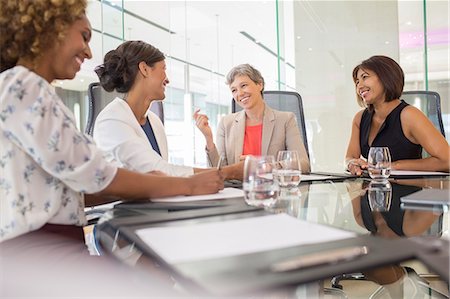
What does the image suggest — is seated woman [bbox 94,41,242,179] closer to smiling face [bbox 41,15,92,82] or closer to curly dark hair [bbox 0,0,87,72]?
smiling face [bbox 41,15,92,82]

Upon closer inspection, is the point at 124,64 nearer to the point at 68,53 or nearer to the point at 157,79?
the point at 157,79

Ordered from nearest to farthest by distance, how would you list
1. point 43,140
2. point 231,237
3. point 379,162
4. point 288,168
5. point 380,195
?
point 231,237
point 43,140
point 380,195
point 288,168
point 379,162

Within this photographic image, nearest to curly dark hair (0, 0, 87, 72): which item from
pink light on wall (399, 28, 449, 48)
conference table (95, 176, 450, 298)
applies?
conference table (95, 176, 450, 298)

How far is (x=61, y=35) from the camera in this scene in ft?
3.54

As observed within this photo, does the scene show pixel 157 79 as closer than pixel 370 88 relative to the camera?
Yes

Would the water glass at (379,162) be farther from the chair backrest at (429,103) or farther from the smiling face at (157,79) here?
the chair backrest at (429,103)

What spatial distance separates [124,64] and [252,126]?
3.50ft

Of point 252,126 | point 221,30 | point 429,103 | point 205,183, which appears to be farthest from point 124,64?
point 221,30

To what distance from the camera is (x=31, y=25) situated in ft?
3.45

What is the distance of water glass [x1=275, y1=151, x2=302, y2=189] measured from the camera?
142cm

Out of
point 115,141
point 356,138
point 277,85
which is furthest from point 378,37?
point 115,141

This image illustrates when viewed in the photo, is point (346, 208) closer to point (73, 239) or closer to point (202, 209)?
point (202, 209)

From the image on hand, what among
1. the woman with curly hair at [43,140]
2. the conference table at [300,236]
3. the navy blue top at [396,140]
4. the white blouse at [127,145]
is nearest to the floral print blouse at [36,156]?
the woman with curly hair at [43,140]

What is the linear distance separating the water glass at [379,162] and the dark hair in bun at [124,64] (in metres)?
1.04
